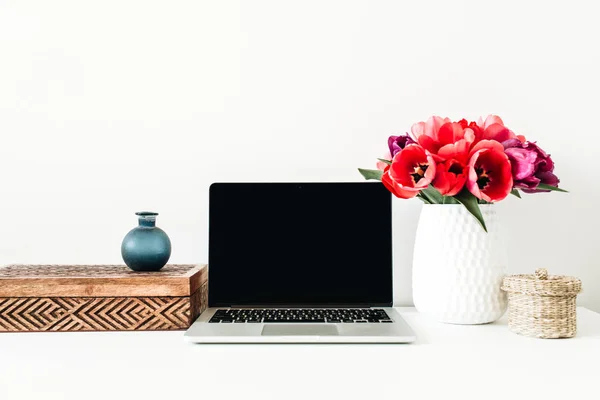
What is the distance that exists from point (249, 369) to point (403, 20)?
0.88 meters

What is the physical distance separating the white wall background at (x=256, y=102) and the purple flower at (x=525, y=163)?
10.2 inches

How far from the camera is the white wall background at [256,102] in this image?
1212mm

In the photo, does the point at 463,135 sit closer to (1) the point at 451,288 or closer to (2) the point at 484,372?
(1) the point at 451,288

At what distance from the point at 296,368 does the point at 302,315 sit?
0.84 feet

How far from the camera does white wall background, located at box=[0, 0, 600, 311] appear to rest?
121 centimetres

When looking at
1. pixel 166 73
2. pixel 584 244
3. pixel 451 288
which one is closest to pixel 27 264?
pixel 166 73

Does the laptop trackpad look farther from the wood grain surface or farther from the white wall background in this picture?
the white wall background

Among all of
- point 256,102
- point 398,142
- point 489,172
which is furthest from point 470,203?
point 256,102

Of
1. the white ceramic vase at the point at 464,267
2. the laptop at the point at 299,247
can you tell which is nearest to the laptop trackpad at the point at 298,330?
the laptop at the point at 299,247

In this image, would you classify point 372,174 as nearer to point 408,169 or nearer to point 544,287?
point 408,169

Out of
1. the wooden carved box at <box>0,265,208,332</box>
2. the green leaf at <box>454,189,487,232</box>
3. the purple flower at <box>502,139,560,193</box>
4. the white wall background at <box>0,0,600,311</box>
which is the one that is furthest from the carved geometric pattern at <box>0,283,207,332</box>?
the purple flower at <box>502,139,560,193</box>

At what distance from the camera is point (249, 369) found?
74 cm

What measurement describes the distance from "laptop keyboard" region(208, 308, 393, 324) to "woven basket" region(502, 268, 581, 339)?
0.23 metres

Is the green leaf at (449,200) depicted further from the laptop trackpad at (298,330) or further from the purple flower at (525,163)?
the laptop trackpad at (298,330)
